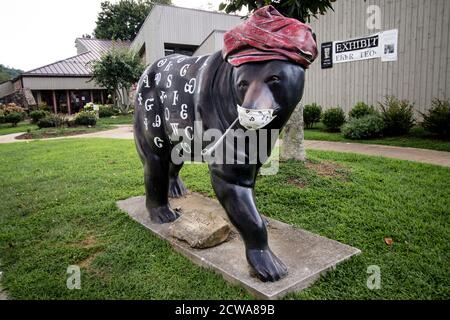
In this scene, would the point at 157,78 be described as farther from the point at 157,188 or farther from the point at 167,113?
the point at 157,188

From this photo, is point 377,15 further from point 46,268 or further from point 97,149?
point 46,268

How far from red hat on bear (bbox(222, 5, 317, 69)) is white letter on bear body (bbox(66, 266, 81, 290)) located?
1.91 m

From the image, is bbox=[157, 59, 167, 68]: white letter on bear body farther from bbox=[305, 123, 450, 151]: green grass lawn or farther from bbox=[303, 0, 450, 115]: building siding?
bbox=[303, 0, 450, 115]: building siding

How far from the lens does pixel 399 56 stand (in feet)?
30.4

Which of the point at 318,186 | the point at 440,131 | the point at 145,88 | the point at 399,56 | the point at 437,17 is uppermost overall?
the point at 437,17

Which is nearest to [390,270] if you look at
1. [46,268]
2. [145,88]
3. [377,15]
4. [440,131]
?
[145,88]

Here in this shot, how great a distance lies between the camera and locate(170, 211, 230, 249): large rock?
280 cm

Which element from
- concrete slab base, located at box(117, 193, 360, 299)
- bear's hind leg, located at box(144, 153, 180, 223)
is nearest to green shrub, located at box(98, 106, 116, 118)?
bear's hind leg, located at box(144, 153, 180, 223)

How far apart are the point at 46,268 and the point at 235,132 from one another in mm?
1935

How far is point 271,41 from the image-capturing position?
6.15ft

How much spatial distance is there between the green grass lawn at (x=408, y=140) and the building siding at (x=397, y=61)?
110 centimetres

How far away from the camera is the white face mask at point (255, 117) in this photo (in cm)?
183

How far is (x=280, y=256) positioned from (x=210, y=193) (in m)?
2.06
